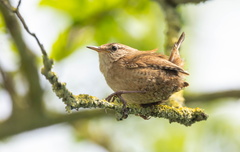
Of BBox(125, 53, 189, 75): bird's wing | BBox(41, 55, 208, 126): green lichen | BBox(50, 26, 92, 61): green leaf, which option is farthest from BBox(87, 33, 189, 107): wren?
BBox(50, 26, 92, 61): green leaf

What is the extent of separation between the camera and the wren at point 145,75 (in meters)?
3.68

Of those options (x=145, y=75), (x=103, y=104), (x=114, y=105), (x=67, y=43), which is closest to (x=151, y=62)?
(x=145, y=75)

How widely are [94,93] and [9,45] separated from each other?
1.48m

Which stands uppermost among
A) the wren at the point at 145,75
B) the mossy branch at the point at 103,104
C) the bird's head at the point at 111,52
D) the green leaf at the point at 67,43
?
the green leaf at the point at 67,43

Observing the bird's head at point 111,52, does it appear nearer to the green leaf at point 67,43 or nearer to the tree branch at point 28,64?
the green leaf at point 67,43

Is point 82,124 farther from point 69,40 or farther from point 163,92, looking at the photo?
point 163,92

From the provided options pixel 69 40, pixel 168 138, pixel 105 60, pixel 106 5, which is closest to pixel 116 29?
pixel 106 5

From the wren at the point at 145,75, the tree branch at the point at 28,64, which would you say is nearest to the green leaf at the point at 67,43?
the tree branch at the point at 28,64

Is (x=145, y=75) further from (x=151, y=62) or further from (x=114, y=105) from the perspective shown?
(x=114, y=105)

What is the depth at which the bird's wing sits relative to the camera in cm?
391

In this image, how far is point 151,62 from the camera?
399cm

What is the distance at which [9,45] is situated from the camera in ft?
18.8

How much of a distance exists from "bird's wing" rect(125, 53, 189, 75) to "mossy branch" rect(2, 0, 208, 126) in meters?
0.42

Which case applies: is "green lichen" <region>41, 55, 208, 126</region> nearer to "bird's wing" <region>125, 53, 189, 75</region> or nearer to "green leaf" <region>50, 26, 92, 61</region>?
"bird's wing" <region>125, 53, 189, 75</region>
